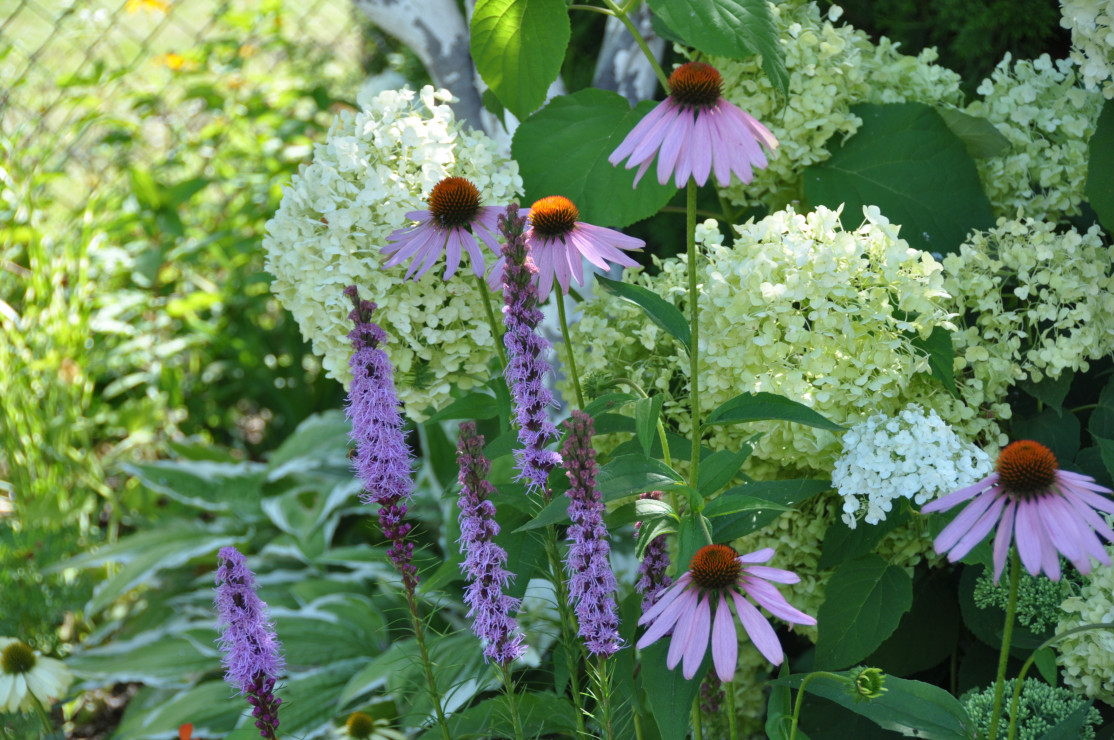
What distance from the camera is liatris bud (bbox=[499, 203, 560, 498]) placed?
0.88 m

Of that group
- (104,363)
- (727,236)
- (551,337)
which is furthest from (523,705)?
(104,363)

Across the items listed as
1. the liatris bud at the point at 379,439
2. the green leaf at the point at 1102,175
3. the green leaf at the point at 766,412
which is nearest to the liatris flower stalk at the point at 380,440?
the liatris bud at the point at 379,439

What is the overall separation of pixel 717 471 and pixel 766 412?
9 centimetres

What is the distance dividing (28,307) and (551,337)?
1.55 m

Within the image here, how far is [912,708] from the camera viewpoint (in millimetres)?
950

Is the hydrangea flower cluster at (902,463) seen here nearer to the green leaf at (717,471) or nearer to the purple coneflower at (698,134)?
the green leaf at (717,471)

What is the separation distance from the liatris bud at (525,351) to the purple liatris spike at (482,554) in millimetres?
50

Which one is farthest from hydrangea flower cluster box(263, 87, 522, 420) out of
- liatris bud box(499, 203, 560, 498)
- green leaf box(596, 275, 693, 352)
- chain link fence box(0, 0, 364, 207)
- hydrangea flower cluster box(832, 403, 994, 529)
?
chain link fence box(0, 0, 364, 207)

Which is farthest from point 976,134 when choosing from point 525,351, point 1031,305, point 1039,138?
point 525,351

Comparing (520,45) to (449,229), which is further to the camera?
(520,45)

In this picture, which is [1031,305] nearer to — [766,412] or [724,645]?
[766,412]

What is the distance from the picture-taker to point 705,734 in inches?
49.8

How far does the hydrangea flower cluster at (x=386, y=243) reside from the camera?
4.02ft

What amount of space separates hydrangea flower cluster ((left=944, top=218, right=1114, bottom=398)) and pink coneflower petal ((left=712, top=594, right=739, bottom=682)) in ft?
1.91
